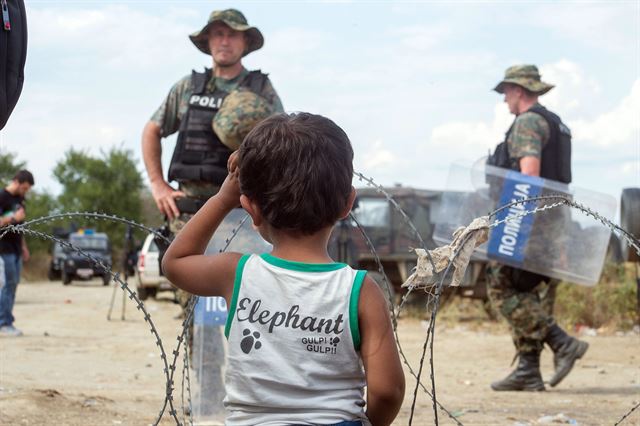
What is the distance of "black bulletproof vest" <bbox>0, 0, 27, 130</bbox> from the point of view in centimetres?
332

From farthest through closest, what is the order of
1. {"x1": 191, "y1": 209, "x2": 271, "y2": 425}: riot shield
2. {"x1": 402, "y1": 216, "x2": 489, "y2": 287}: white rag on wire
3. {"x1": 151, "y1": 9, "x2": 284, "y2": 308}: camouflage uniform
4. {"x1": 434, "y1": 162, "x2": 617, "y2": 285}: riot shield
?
{"x1": 434, "y1": 162, "x2": 617, "y2": 285}: riot shield → {"x1": 151, "y1": 9, "x2": 284, "y2": 308}: camouflage uniform → {"x1": 191, "y1": 209, "x2": 271, "y2": 425}: riot shield → {"x1": 402, "y1": 216, "x2": 489, "y2": 287}: white rag on wire

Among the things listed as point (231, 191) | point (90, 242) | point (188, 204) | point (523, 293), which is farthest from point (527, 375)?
point (90, 242)

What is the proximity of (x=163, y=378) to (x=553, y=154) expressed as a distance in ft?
10.6

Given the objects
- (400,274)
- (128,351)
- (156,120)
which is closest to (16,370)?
(128,351)

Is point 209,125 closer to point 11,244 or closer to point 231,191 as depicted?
point 231,191

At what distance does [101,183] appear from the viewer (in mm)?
61969

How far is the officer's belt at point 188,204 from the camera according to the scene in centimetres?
552

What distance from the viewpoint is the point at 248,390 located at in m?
2.24

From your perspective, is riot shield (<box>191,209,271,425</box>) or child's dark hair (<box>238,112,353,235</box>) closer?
child's dark hair (<box>238,112,353,235</box>)

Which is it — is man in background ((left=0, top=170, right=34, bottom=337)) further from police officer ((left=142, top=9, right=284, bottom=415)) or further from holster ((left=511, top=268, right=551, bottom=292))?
holster ((left=511, top=268, right=551, bottom=292))

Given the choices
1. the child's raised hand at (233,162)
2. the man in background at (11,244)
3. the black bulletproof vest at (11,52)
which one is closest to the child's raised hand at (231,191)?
the child's raised hand at (233,162)

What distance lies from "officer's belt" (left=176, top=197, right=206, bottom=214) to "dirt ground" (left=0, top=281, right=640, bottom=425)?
3.63 ft

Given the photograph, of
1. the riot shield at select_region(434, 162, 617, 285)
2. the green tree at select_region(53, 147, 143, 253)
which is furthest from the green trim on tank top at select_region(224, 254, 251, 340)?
the green tree at select_region(53, 147, 143, 253)

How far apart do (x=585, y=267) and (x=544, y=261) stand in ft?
0.98
